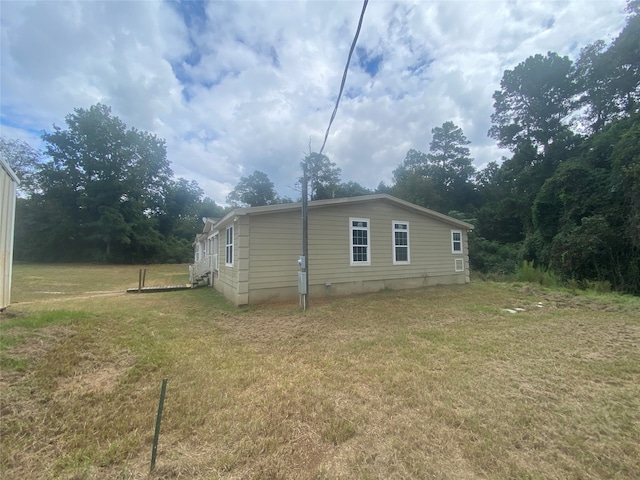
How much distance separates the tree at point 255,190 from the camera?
4566 cm

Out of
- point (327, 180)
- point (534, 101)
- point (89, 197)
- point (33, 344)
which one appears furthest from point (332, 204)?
point (89, 197)

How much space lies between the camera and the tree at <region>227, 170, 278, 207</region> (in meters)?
45.7

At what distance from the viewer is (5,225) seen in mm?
5414

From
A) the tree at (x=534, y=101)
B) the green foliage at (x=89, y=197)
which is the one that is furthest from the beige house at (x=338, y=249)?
the green foliage at (x=89, y=197)

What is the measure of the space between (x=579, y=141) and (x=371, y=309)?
76.7 ft

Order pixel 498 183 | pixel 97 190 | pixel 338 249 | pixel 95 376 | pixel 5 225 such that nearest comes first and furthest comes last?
pixel 95 376, pixel 5 225, pixel 338 249, pixel 498 183, pixel 97 190

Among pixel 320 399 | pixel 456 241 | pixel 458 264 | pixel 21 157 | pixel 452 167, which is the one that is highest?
pixel 21 157

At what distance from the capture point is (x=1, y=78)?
203 inches

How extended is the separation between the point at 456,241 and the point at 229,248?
9361 mm

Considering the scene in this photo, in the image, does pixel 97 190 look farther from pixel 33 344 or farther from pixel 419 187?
pixel 419 187

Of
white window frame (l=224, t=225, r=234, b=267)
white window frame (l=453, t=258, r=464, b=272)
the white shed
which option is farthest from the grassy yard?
white window frame (l=453, t=258, r=464, b=272)

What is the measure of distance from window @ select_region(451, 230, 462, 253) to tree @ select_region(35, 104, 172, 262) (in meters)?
31.5

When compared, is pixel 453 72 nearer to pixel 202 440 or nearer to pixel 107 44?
pixel 107 44

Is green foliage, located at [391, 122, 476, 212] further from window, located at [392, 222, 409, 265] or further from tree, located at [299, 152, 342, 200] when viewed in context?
window, located at [392, 222, 409, 265]
